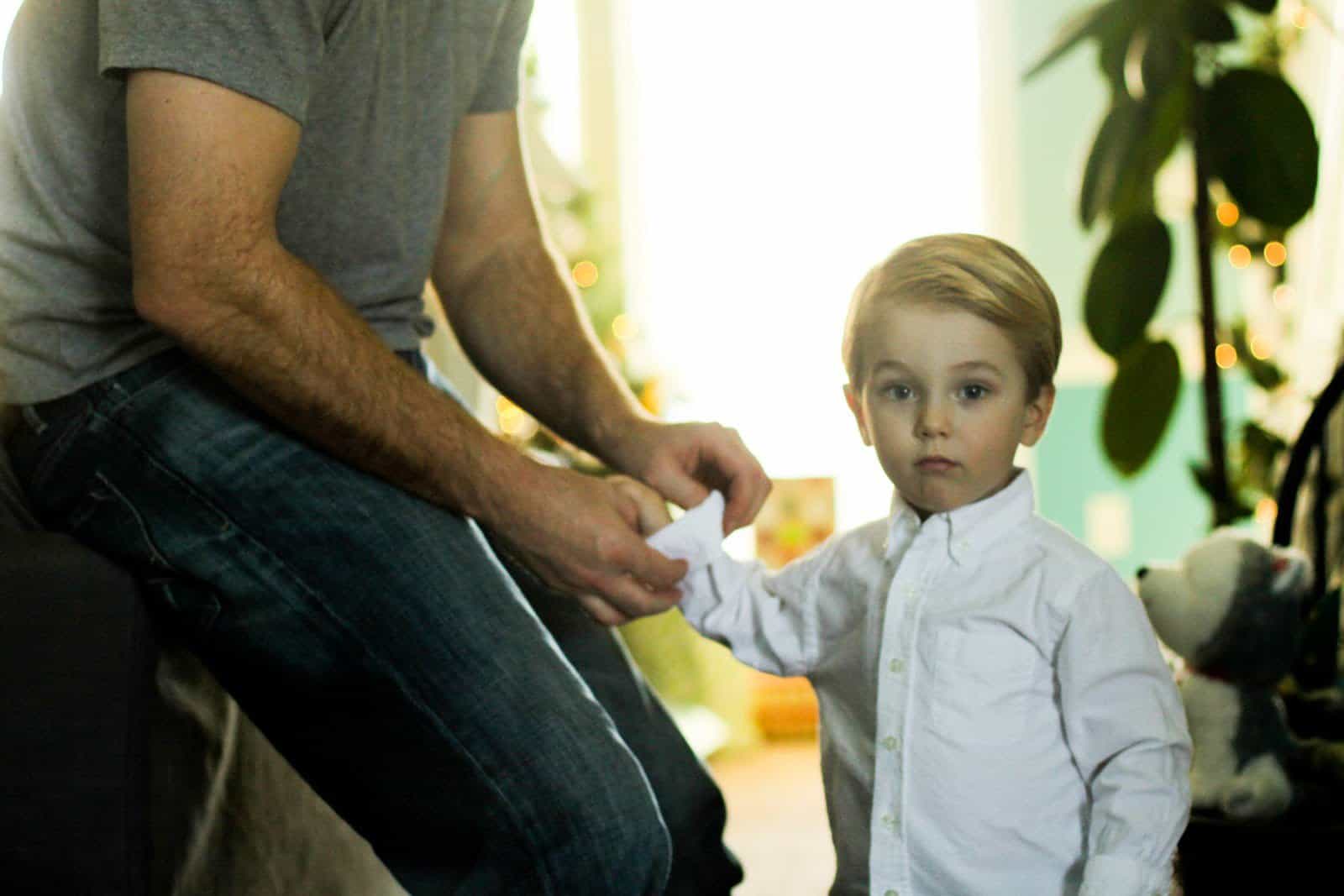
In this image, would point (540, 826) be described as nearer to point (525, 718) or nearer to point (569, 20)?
point (525, 718)

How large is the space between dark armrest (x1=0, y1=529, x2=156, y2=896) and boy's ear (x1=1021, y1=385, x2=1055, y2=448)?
69cm

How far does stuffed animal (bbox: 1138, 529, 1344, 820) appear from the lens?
5.35 ft

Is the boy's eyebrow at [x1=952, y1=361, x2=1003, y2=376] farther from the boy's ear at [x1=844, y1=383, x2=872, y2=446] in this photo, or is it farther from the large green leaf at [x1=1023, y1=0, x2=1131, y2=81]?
the large green leaf at [x1=1023, y1=0, x2=1131, y2=81]

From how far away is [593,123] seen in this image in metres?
4.20

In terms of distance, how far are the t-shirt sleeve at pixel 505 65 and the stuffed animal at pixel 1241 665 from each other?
0.94 meters

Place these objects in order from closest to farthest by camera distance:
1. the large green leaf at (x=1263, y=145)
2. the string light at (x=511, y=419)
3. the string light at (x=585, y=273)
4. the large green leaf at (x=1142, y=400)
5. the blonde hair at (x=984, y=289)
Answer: the blonde hair at (x=984, y=289) < the large green leaf at (x=1263, y=145) < the large green leaf at (x=1142, y=400) < the string light at (x=511, y=419) < the string light at (x=585, y=273)

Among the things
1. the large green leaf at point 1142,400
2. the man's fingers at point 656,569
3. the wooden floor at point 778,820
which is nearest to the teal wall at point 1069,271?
the wooden floor at point 778,820

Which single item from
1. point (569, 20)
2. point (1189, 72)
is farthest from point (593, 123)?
point (1189, 72)

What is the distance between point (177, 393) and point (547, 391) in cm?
44

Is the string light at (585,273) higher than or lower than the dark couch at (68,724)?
lower

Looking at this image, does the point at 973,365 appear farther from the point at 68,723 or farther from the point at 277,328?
the point at 68,723

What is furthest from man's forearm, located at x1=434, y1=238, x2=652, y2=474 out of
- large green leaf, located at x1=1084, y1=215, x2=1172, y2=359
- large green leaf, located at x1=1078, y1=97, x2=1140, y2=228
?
large green leaf, located at x1=1078, y1=97, x2=1140, y2=228

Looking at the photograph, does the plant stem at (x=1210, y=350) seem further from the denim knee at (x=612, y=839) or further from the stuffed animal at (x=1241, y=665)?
the denim knee at (x=612, y=839)

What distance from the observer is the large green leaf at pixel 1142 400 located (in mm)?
2496
